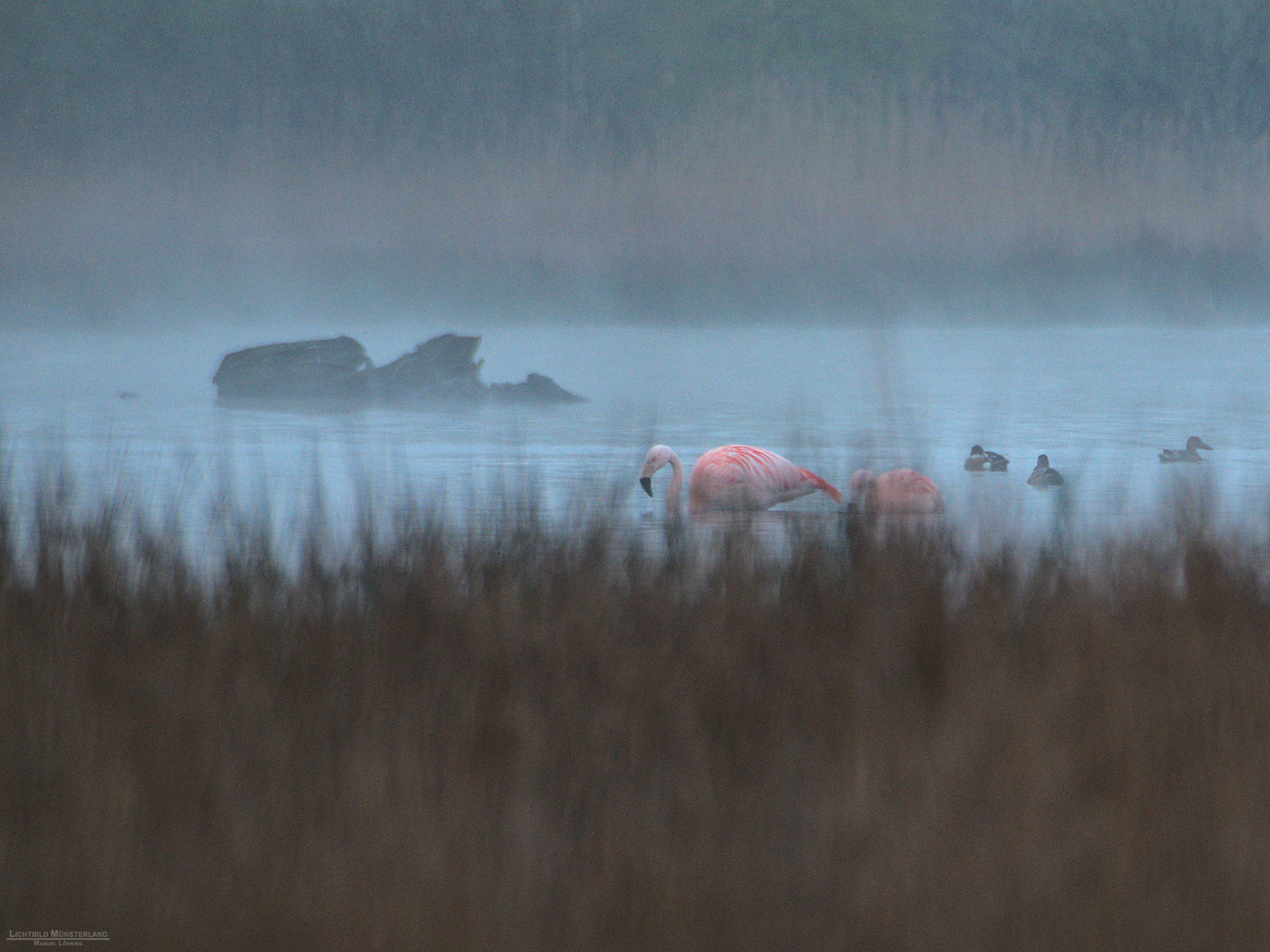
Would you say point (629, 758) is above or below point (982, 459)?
below

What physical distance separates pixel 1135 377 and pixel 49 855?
40.2 metres

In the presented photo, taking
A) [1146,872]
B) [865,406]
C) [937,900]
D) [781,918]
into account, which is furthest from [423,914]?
[865,406]

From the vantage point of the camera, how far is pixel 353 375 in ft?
90.6

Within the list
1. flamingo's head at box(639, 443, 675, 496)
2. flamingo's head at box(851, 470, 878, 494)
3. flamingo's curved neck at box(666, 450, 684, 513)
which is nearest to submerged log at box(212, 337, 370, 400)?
flamingo's head at box(639, 443, 675, 496)

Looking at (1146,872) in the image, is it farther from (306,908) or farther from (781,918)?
(306,908)

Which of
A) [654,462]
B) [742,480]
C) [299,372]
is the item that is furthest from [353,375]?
[742,480]

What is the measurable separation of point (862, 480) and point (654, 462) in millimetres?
4851

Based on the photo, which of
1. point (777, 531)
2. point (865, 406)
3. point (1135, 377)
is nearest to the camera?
point (777, 531)

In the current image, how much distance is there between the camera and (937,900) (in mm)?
2375

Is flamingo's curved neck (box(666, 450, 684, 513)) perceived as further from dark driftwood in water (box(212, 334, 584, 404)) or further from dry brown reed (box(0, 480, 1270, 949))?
dark driftwood in water (box(212, 334, 584, 404))

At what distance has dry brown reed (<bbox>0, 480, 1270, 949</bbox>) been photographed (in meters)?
2.36

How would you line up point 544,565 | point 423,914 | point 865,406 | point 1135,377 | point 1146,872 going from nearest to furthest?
point 423,914, point 1146,872, point 544,565, point 865,406, point 1135,377

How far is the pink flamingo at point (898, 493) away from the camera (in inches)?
195

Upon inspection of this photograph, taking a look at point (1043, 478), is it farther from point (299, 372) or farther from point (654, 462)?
point (299, 372)
